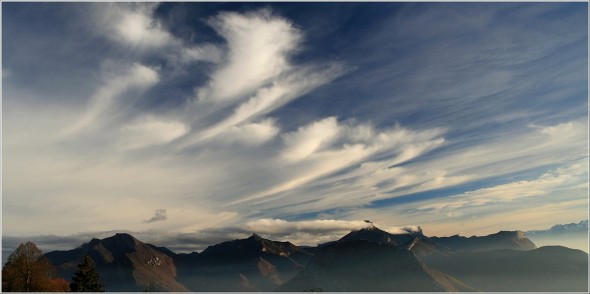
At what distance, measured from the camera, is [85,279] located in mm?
111375

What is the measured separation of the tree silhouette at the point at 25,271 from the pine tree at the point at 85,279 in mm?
16967

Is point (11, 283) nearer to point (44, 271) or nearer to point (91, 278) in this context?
point (44, 271)

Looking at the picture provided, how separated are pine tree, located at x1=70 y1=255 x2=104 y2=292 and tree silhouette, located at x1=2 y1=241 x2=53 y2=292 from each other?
55.7 feet

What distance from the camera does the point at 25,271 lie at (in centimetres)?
8812

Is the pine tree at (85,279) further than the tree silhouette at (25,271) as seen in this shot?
Yes

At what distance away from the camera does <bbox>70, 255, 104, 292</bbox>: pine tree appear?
109 metres

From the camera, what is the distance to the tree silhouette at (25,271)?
283 ft

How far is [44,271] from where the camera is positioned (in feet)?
299

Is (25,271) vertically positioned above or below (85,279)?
above

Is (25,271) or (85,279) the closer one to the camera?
(25,271)

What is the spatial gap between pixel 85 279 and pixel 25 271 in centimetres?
2502

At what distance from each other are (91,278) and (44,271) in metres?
23.0

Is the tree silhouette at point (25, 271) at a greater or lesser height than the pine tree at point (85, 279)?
greater

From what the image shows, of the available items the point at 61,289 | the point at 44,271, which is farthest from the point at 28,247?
the point at 61,289
